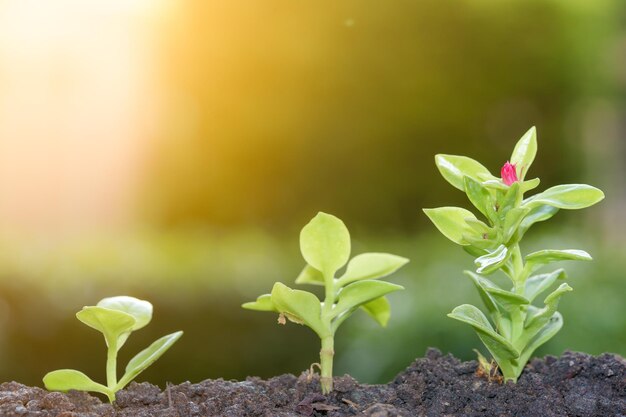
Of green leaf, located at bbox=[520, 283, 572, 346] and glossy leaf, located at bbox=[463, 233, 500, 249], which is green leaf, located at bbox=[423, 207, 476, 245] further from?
green leaf, located at bbox=[520, 283, 572, 346]

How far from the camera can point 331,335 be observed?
125cm

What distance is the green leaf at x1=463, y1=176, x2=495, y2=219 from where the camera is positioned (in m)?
1.19

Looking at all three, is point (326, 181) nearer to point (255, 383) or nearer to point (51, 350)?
point (51, 350)

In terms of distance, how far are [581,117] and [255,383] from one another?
5379 millimetres

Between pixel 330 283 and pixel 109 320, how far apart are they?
0.37m

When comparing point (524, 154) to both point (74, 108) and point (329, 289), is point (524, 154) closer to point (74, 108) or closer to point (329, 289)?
point (329, 289)

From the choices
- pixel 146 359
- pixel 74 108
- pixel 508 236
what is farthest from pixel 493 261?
pixel 74 108

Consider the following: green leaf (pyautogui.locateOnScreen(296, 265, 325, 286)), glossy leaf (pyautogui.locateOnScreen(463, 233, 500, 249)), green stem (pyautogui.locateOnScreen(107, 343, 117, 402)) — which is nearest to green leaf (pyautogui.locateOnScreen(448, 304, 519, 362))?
glossy leaf (pyautogui.locateOnScreen(463, 233, 500, 249))

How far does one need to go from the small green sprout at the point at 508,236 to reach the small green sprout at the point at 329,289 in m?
0.12

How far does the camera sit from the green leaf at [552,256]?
3.63ft

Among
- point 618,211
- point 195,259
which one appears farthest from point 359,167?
point 195,259

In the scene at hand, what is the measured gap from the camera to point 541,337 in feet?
4.25

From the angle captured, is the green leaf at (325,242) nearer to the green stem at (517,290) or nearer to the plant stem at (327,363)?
the plant stem at (327,363)

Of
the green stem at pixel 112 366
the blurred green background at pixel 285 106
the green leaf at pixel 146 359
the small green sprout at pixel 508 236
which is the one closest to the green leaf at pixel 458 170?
the small green sprout at pixel 508 236
